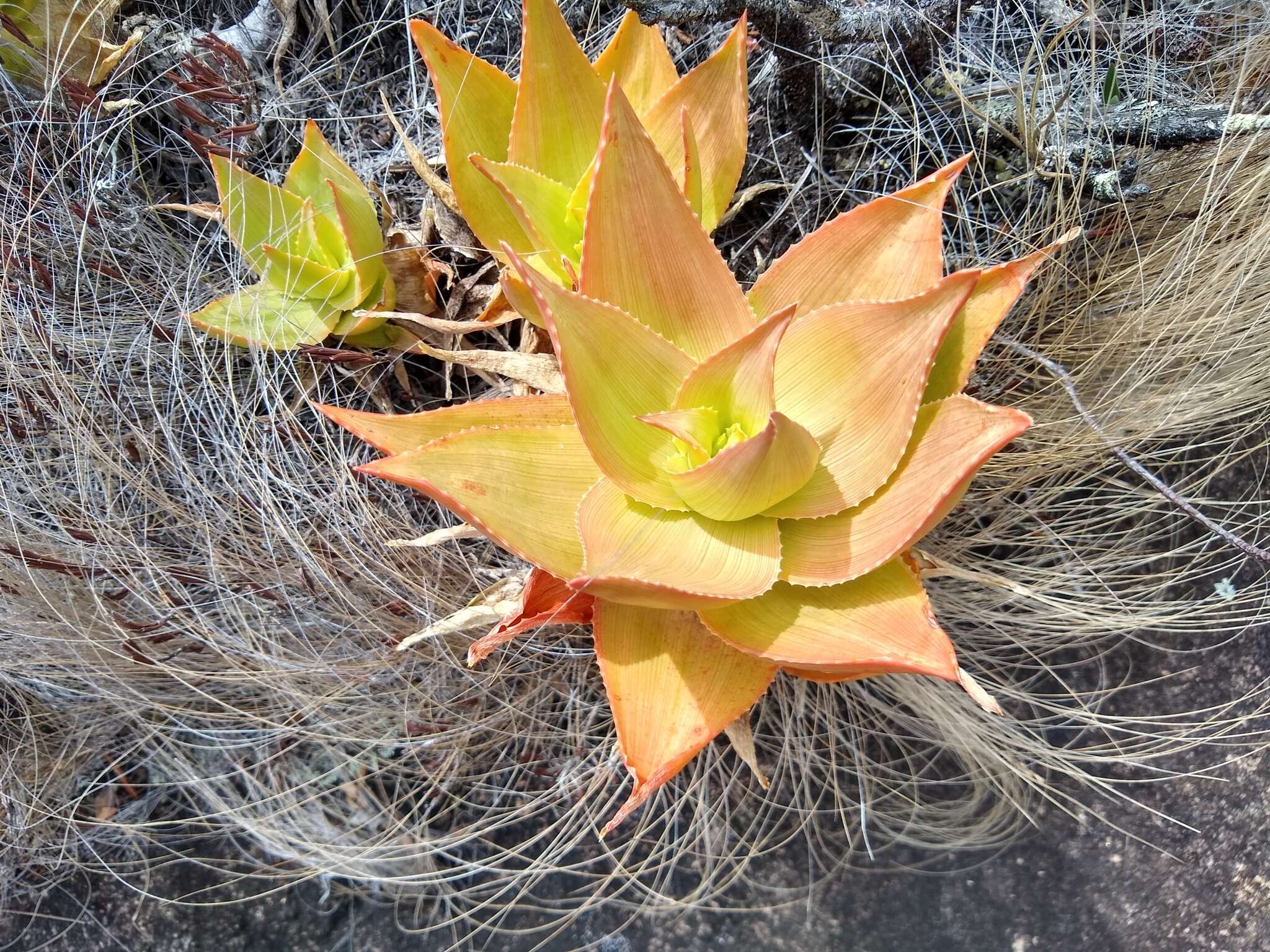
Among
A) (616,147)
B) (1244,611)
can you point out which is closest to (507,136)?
(616,147)

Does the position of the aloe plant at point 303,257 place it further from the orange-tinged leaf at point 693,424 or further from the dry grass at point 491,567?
the orange-tinged leaf at point 693,424

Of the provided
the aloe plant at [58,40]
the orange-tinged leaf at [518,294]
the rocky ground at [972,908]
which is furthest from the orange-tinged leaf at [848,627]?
the aloe plant at [58,40]

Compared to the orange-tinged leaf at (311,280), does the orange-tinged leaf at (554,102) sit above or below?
above

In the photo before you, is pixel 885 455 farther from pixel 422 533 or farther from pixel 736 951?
pixel 736 951

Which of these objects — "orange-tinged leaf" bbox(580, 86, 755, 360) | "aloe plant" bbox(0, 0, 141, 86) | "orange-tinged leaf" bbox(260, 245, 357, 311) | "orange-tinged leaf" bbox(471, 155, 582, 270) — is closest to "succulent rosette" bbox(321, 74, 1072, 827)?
"orange-tinged leaf" bbox(580, 86, 755, 360)

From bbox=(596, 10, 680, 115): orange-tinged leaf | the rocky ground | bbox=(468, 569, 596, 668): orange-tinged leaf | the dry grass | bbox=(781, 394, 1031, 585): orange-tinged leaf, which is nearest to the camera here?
bbox=(781, 394, 1031, 585): orange-tinged leaf

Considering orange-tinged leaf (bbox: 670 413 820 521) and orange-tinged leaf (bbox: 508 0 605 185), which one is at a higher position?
orange-tinged leaf (bbox: 508 0 605 185)

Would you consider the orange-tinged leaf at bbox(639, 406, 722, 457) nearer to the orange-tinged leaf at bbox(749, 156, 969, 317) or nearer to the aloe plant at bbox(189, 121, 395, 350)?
the orange-tinged leaf at bbox(749, 156, 969, 317)
